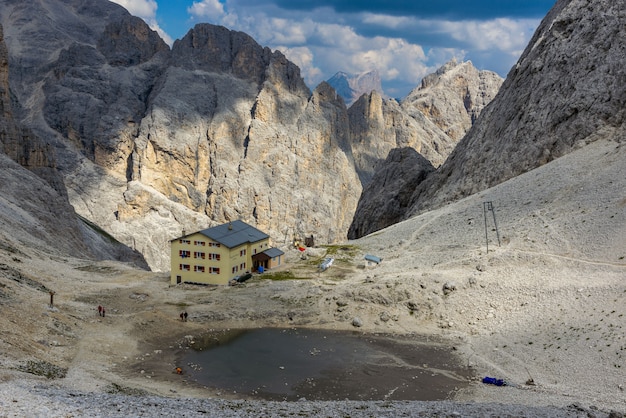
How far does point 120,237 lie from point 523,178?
374 ft

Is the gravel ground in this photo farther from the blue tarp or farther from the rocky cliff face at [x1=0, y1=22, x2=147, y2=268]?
the rocky cliff face at [x1=0, y1=22, x2=147, y2=268]

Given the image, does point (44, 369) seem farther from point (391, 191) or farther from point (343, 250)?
point (391, 191)

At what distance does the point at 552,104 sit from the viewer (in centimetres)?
8806

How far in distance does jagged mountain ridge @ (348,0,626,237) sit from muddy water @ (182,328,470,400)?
45217 mm

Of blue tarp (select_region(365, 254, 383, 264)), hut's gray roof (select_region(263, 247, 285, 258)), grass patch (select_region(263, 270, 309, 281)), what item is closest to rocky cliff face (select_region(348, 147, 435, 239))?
hut's gray roof (select_region(263, 247, 285, 258))

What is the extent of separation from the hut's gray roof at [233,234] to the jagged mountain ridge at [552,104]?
3302cm

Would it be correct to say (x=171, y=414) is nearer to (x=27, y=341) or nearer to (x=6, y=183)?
(x=27, y=341)

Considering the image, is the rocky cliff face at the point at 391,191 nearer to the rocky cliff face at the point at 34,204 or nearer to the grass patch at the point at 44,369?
the rocky cliff face at the point at 34,204

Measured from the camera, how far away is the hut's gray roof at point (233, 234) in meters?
69.2

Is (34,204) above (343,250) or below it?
above

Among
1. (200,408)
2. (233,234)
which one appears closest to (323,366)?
(200,408)

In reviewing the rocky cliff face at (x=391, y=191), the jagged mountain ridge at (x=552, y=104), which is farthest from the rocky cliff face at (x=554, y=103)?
the rocky cliff face at (x=391, y=191)

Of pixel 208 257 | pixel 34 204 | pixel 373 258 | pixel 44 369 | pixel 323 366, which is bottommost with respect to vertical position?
pixel 323 366

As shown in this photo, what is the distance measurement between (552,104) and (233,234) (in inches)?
2088
